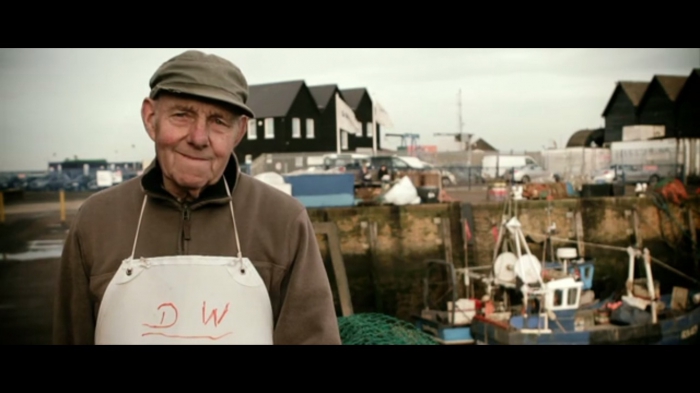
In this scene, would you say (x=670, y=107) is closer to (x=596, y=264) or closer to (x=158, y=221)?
(x=596, y=264)

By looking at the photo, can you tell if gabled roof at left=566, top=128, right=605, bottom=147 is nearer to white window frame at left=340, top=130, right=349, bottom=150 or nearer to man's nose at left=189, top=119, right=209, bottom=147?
white window frame at left=340, top=130, right=349, bottom=150

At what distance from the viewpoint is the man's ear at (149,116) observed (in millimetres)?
1289

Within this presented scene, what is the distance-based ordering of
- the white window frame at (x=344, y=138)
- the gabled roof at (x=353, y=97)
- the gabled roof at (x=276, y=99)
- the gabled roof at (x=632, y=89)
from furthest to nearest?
the gabled roof at (x=632, y=89) < the white window frame at (x=344, y=138) < the gabled roof at (x=353, y=97) < the gabled roof at (x=276, y=99)

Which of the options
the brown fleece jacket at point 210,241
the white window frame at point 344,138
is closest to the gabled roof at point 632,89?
the white window frame at point 344,138

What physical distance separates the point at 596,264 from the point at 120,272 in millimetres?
9427

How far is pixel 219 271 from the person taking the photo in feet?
4.29

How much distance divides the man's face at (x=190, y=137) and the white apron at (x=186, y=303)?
0.07 meters

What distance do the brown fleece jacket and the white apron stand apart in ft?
0.07

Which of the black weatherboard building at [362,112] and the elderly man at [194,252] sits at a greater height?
the black weatherboard building at [362,112]

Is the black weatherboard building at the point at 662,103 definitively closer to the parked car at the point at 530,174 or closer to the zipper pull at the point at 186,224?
the zipper pull at the point at 186,224

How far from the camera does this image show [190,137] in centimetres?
125

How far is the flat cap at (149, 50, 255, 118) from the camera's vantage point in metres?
1.22

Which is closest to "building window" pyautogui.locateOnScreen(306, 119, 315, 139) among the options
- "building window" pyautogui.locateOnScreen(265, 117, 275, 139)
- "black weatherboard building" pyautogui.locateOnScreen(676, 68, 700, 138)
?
"building window" pyautogui.locateOnScreen(265, 117, 275, 139)
